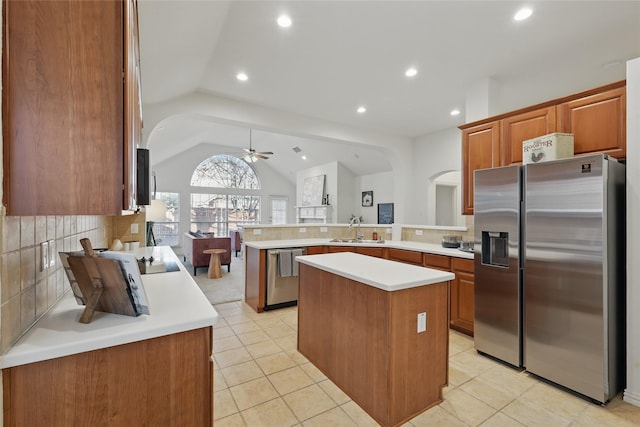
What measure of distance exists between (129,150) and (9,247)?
0.46 m

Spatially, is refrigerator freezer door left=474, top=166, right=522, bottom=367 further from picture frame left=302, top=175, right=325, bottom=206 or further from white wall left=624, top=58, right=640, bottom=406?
picture frame left=302, top=175, right=325, bottom=206

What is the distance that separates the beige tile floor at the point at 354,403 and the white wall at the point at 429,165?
3.69m

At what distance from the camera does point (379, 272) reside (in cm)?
203

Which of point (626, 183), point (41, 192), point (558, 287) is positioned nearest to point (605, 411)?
point (558, 287)

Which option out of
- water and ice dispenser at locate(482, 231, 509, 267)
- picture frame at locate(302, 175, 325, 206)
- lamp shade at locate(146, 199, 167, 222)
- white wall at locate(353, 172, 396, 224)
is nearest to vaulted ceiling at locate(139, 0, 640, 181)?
lamp shade at locate(146, 199, 167, 222)

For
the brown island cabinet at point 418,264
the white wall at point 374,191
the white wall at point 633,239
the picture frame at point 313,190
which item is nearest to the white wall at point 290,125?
the brown island cabinet at point 418,264

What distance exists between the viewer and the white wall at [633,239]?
6.54 ft

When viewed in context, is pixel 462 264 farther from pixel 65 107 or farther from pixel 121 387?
pixel 65 107

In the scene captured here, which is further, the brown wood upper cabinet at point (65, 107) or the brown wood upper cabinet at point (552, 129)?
the brown wood upper cabinet at point (552, 129)

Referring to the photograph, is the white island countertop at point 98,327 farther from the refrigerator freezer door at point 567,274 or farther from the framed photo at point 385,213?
the framed photo at point 385,213

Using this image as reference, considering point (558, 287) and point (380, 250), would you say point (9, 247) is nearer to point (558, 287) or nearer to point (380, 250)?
point (558, 287)

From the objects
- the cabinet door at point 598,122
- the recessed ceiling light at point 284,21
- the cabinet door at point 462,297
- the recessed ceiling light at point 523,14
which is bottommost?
the cabinet door at point 462,297

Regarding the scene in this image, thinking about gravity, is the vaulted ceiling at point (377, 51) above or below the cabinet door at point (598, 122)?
above

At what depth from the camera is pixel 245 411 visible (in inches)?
75.1
